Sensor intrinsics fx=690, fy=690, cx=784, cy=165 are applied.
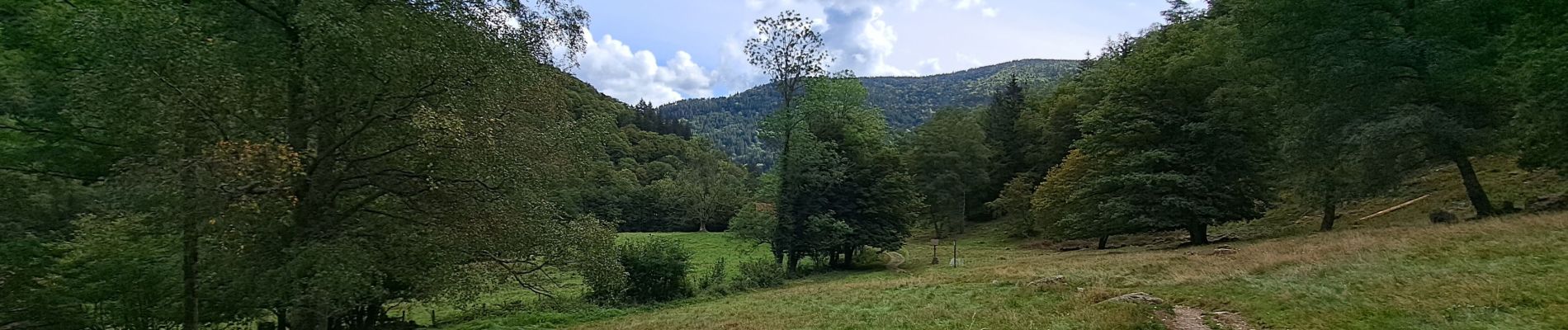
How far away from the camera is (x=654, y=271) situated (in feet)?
76.7

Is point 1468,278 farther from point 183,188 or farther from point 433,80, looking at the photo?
point 183,188

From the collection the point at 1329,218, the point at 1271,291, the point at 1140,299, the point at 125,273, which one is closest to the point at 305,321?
the point at 125,273

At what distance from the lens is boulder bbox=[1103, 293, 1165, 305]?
11328 millimetres

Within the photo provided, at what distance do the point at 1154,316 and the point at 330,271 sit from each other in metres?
12.5

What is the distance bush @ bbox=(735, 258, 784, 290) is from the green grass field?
3.02 metres

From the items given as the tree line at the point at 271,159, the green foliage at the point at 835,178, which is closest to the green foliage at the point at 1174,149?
the green foliage at the point at 835,178

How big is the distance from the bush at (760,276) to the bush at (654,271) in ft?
12.2

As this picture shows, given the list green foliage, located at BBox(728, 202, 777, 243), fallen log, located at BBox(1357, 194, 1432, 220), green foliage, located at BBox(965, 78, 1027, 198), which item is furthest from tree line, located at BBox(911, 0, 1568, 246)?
green foliage, located at BBox(965, 78, 1027, 198)

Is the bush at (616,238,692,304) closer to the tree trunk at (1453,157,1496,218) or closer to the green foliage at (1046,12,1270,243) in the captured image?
the green foliage at (1046,12,1270,243)

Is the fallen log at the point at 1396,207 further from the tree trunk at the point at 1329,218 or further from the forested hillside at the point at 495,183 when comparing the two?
the tree trunk at the point at 1329,218

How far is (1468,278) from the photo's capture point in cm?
948

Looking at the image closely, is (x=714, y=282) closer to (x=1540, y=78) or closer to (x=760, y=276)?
(x=760, y=276)

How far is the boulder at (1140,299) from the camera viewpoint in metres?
11.3

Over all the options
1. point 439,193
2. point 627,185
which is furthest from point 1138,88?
point 627,185
